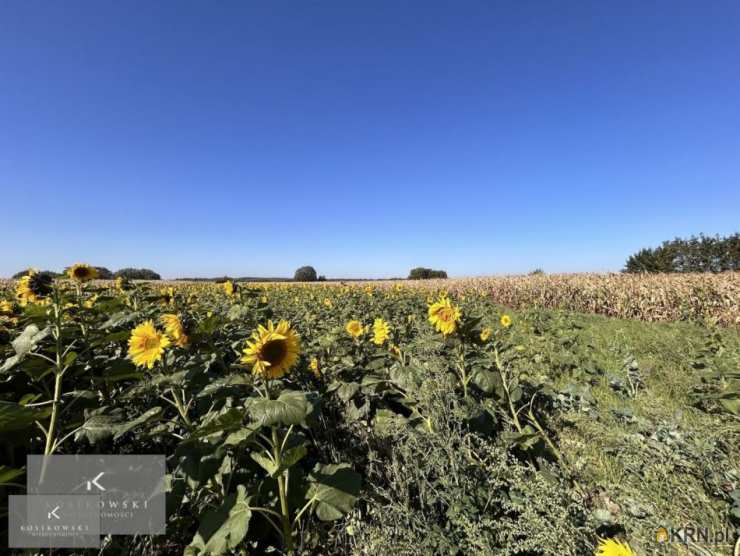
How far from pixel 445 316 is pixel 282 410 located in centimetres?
181

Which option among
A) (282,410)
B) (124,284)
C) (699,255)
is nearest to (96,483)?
(282,410)

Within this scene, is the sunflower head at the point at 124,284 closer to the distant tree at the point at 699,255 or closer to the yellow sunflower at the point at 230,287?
the yellow sunflower at the point at 230,287

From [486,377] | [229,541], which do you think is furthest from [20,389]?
[486,377]

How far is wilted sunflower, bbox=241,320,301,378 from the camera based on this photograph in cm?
175

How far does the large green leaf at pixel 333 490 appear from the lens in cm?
171

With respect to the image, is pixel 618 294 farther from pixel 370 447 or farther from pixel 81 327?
pixel 81 327

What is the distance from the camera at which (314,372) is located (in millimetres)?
3602

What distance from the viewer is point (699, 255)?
108ft

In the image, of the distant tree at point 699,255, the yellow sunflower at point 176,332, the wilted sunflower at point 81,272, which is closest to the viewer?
the yellow sunflower at point 176,332

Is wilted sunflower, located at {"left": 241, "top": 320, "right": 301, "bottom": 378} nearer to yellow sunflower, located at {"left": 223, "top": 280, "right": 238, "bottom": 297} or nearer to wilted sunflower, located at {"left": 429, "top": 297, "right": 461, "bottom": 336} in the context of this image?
wilted sunflower, located at {"left": 429, "top": 297, "right": 461, "bottom": 336}

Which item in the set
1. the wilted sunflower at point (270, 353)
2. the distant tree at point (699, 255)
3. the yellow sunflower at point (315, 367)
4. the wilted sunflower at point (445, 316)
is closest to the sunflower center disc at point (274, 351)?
the wilted sunflower at point (270, 353)

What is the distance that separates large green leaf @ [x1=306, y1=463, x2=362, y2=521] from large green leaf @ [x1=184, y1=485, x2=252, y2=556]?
365 mm

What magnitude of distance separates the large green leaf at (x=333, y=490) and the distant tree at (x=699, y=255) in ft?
131

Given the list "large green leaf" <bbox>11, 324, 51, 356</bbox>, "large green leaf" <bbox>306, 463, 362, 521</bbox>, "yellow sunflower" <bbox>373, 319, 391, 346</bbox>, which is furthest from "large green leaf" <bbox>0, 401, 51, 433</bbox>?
"yellow sunflower" <bbox>373, 319, 391, 346</bbox>
